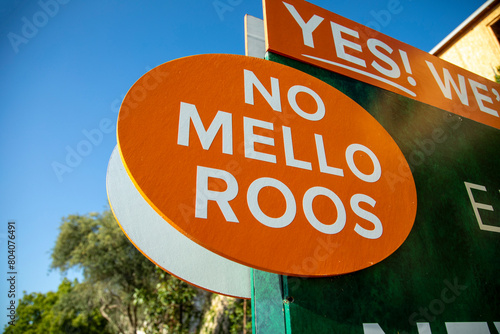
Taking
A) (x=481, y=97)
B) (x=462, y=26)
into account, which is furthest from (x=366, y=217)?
(x=462, y=26)

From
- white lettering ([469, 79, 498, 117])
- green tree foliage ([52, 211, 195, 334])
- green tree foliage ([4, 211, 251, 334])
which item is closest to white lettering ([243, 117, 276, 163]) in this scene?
white lettering ([469, 79, 498, 117])

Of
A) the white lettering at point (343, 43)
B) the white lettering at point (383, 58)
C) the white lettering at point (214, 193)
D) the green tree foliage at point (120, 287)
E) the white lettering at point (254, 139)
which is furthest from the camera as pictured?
the green tree foliage at point (120, 287)

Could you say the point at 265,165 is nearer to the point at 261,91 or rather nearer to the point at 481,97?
the point at 261,91

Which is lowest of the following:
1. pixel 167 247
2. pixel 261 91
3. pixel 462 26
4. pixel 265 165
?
pixel 167 247

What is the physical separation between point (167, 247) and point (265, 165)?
0.84 metres

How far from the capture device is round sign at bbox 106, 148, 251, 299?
2.06 meters

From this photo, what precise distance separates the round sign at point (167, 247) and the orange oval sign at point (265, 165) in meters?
0.57

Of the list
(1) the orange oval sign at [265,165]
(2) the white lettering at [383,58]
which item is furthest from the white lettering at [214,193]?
(2) the white lettering at [383,58]

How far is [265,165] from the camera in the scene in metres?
1.89

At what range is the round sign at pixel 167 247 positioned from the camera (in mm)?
2057

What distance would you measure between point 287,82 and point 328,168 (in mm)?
683

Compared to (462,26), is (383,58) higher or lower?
lower

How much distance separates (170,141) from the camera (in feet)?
5.74

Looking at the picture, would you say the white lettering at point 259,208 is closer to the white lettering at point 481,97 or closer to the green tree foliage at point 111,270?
the white lettering at point 481,97
